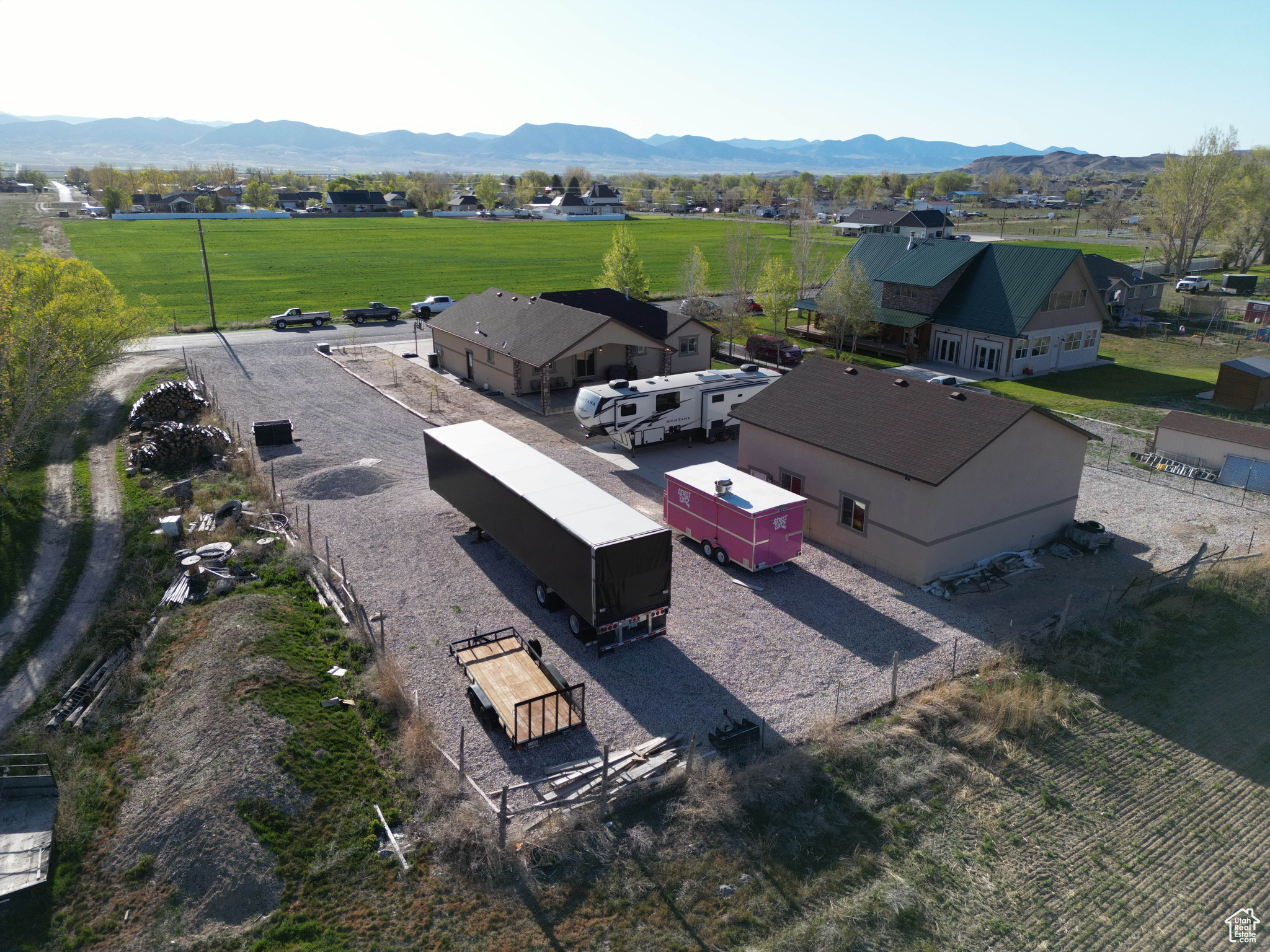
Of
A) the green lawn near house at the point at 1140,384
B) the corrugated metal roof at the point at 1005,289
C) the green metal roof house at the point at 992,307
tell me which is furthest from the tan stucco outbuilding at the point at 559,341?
the green lawn near house at the point at 1140,384

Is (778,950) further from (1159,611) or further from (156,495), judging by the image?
(156,495)

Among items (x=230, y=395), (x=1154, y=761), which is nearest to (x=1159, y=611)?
(x=1154, y=761)

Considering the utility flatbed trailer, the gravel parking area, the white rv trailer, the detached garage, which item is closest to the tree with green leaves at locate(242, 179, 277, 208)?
the gravel parking area

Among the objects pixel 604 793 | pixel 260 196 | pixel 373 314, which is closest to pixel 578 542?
pixel 604 793

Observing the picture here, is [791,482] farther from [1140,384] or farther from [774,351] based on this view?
[1140,384]

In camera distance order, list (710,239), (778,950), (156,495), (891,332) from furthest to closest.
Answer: (710,239) → (891,332) → (156,495) → (778,950)

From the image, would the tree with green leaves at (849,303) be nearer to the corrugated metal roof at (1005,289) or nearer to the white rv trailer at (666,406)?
the corrugated metal roof at (1005,289)

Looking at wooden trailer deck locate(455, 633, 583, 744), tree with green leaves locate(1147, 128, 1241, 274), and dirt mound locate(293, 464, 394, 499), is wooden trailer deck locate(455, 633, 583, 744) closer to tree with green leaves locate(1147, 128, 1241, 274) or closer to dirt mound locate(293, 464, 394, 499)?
dirt mound locate(293, 464, 394, 499)
